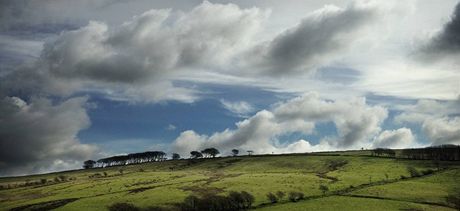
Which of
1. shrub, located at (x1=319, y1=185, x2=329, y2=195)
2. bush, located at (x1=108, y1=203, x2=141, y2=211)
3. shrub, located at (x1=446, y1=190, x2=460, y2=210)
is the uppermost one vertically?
shrub, located at (x1=319, y1=185, x2=329, y2=195)

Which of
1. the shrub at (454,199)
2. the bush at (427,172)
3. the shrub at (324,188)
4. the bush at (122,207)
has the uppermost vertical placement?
the bush at (427,172)

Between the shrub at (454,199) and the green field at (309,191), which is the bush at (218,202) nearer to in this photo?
the green field at (309,191)

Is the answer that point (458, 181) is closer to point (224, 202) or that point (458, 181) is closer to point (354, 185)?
point (354, 185)

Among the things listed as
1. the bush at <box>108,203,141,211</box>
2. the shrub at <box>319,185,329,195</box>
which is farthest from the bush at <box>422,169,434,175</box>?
the bush at <box>108,203,141,211</box>

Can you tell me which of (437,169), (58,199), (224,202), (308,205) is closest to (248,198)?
(224,202)

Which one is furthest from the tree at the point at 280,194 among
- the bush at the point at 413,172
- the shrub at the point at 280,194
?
the bush at the point at 413,172

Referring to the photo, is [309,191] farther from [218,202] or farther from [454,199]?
[454,199]

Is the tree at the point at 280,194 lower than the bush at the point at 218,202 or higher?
higher

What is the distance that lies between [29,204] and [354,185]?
101185mm

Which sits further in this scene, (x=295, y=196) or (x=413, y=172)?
(x=413, y=172)

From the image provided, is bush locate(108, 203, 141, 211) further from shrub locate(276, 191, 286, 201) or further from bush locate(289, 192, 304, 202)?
bush locate(289, 192, 304, 202)

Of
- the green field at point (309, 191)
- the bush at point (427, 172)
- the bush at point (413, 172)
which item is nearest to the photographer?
the green field at point (309, 191)

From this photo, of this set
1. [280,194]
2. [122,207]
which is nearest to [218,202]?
[280,194]

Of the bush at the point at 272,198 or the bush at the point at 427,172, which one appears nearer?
the bush at the point at 272,198
